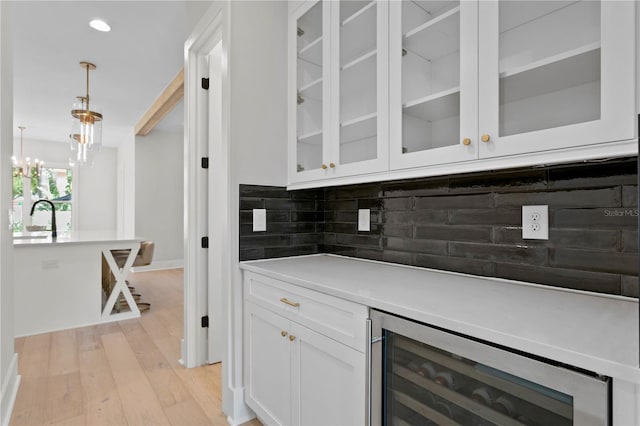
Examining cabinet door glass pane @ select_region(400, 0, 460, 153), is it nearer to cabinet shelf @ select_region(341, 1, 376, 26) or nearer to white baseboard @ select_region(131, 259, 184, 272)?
cabinet shelf @ select_region(341, 1, 376, 26)

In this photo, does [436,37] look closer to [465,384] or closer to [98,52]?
[465,384]

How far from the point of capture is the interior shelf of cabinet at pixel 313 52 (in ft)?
5.91

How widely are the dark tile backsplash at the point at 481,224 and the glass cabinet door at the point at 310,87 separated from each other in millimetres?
305

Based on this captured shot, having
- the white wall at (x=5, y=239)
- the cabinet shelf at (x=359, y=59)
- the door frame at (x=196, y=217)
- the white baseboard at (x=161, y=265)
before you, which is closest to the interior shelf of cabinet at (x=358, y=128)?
the cabinet shelf at (x=359, y=59)

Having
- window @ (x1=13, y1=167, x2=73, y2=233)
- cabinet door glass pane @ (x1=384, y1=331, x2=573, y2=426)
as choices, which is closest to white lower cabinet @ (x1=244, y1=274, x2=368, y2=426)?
cabinet door glass pane @ (x1=384, y1=331, x2=573, y2=426)

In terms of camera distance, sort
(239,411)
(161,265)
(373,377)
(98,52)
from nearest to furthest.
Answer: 1. (373,377)
2. (239,411)
3. (98,52)
4. (161,265)

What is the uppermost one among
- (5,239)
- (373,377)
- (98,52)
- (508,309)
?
(98,52)

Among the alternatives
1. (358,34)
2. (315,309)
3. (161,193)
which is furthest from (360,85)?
(161,193)

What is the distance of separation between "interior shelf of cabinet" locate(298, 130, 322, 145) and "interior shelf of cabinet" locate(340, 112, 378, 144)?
6.6 inches

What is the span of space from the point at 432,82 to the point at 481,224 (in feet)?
2.02

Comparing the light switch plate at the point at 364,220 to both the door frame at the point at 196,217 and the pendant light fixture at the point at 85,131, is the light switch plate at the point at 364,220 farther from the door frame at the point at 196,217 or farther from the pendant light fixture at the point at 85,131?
the pendant light fixture at the point at 85,131

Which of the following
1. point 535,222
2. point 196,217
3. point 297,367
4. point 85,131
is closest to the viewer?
point 535,222

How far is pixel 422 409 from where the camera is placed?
39.3 inches

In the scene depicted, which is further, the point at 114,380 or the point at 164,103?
the point at 164,103
